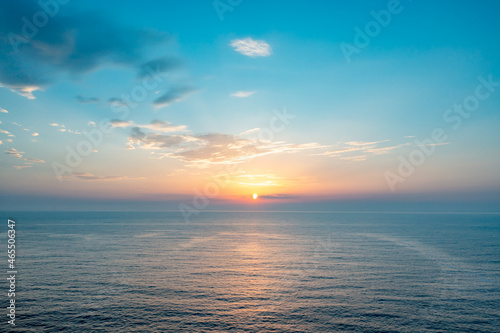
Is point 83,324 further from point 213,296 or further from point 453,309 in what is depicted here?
point 453,309

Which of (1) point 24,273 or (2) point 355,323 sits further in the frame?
(1) point 24,273

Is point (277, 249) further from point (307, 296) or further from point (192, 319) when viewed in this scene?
point (192, 319)

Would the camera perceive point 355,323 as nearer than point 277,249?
Yes

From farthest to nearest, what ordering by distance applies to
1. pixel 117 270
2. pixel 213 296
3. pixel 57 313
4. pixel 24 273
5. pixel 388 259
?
pixel 388 259 → pixel 117 270 → pixel 24 273 → pixel 213 296 → pixel 57 313

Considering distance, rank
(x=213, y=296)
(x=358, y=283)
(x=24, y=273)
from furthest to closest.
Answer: (x=24, y=273)
(x=358, y=283)
(x=213, y=296)

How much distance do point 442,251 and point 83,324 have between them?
95.5 metres

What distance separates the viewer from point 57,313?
37.8m

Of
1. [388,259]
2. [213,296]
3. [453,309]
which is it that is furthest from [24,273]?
[388,259]

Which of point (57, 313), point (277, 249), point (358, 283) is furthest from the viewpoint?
point (277, 249)

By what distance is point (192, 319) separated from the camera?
36.5 m

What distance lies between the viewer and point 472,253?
275 ft

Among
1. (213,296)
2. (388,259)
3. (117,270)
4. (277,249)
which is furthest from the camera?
(277,249)

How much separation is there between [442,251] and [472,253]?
7303mm

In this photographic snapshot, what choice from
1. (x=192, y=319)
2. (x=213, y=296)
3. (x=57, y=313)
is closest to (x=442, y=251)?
(x=213, y=296)
